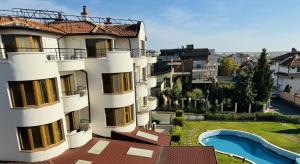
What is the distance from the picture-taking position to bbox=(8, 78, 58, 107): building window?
1379 cm

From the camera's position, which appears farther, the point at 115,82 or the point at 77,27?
the point at 77,27

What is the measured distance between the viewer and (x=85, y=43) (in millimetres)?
19859

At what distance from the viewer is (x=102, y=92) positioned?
19297 mm

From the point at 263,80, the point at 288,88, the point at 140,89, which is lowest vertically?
the point at 288,88

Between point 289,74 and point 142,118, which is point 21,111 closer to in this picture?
point 142,118

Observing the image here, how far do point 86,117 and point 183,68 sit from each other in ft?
133

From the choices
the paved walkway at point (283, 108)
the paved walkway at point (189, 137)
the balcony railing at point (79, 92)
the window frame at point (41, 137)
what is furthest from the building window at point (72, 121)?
the paved walkway at point (283, 108)

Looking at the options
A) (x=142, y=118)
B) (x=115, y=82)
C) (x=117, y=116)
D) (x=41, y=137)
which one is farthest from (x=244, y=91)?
(x=41, y=137)

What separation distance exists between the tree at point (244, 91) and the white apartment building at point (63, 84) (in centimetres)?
2637

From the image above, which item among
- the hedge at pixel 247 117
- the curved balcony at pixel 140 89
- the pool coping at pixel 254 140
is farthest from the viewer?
the hedge at pixel 247 117

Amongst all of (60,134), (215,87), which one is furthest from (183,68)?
(60,134)

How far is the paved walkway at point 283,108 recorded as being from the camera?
44219 millimetres

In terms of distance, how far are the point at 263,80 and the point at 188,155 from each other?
1370 inches

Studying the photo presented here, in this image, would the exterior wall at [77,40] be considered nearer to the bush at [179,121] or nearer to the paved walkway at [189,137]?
the paved walkway at [189,137]
